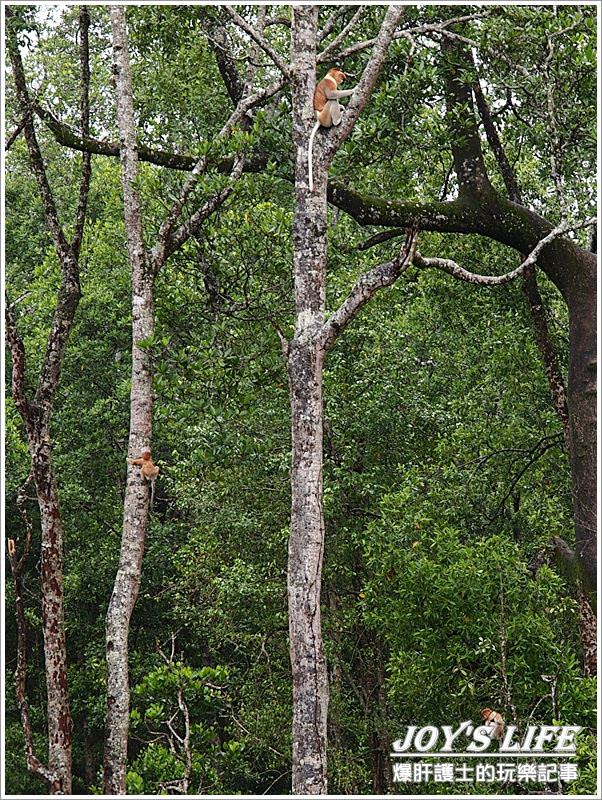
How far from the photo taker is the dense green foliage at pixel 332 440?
7398mm

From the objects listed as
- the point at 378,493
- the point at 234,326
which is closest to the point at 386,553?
the point at 378,493

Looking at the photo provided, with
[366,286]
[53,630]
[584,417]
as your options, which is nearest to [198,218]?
[366,286]

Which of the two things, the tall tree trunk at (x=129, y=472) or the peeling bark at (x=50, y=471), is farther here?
Result: the peeling bark at (x=50, y=471)

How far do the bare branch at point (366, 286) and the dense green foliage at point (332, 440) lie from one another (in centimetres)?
78

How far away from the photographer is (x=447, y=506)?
32.0 feet

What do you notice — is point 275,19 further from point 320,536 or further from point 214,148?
point 320,536

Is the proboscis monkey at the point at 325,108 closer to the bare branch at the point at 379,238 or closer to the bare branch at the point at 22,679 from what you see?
the bare branch at the point at 379,238

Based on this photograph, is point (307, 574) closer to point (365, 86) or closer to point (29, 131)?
point (365, 86)

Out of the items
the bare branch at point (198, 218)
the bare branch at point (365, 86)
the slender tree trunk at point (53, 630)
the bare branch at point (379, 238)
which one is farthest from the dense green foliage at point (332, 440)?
the bare branch at point (365, 86)

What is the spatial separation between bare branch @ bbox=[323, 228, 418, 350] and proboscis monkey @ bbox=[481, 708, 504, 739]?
287 centimetres

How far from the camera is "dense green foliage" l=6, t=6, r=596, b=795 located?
7398mm

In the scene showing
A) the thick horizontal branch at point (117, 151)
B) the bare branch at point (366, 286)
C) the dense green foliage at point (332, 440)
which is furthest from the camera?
the thick horizontal branch at point (117, 151)

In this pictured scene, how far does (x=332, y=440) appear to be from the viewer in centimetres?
1060

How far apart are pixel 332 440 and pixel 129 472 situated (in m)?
3.86
